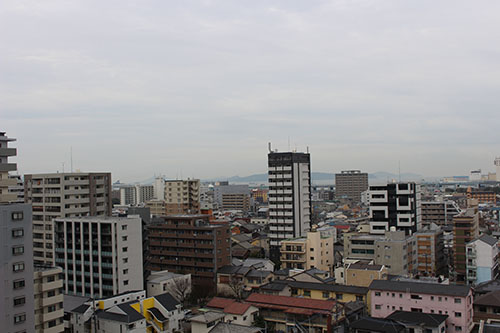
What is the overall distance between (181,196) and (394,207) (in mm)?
29910

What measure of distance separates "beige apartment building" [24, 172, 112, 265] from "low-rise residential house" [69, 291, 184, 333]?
1052 centimetres

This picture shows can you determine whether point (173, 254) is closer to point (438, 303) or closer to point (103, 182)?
point (103, 182)

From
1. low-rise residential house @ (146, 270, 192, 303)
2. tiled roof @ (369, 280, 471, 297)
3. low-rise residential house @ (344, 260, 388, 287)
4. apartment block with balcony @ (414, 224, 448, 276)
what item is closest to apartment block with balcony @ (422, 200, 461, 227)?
apartment block with balcony @ (414, 224, 448, 276)

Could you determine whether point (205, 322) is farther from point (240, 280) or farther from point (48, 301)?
point (240, 280)

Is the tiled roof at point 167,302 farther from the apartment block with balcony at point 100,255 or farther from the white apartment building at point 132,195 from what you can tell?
the white apartment building at point 132,195

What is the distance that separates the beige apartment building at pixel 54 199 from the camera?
31.3 metres

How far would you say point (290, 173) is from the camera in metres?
39.2

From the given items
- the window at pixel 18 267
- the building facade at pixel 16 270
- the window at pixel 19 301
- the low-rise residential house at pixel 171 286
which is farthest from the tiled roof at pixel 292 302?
the window at pixel 18 267

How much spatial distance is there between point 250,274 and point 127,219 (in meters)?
8.72

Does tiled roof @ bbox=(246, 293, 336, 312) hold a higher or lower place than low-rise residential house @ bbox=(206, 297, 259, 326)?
higher

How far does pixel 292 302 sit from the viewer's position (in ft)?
72.9

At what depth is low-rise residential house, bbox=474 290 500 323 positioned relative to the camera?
2072 cm

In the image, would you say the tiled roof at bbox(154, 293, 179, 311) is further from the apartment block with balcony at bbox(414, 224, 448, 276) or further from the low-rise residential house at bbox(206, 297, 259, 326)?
the apartment block with balcony at bbox(414, 224, 448, 276)

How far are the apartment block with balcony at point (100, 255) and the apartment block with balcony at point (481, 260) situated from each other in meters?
22.2
